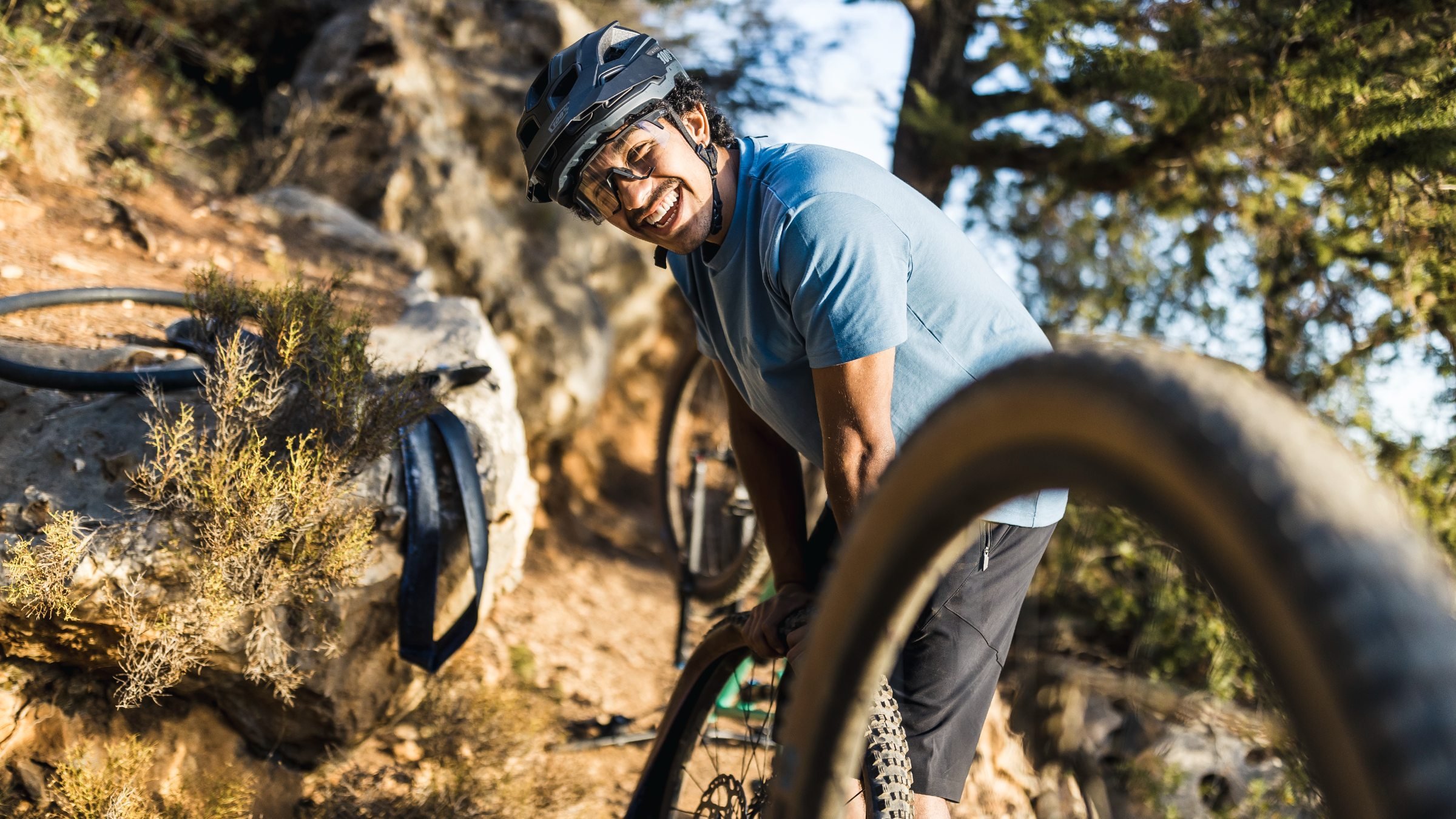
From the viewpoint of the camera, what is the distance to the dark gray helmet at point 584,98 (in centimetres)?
205

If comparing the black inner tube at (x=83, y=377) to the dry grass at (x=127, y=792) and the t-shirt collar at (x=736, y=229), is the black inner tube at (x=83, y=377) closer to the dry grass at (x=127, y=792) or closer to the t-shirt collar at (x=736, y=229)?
the dry grass at (x=127, y=792)

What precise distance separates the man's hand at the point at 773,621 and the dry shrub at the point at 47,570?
5.54 feet

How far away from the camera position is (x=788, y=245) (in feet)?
5.56

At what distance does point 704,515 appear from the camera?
16.0ft

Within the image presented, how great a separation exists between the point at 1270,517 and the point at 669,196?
1483 millimetres

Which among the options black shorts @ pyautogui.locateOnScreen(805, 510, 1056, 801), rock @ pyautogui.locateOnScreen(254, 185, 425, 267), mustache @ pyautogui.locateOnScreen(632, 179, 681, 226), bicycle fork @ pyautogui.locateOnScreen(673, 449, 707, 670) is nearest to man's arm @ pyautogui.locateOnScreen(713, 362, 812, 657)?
black shorts @ pyautogui.locateOnScreen(805, 510, 1056, 801)

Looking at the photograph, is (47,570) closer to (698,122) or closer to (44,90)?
(698,122)

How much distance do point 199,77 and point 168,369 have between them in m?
6.04

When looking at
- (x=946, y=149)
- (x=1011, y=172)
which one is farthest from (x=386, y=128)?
(x=1011, y=172)

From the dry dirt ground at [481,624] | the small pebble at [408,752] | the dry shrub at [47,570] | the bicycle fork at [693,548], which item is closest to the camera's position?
the dry shrub at [47,570]

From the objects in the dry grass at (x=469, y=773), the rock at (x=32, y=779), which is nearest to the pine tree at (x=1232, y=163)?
the dry grass at (x=469, y=773)

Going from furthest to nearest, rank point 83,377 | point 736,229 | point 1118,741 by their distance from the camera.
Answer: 1. point 83,377
2. point 736,229
3. point 1118,741

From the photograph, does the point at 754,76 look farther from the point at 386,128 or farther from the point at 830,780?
the point at 830,780

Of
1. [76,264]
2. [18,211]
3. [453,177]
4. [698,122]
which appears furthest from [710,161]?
[453,177]
